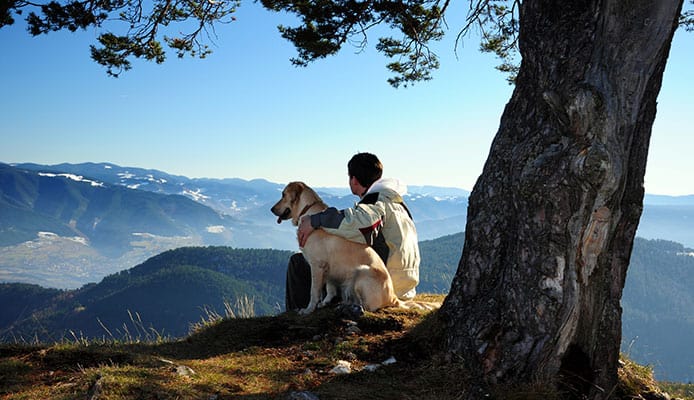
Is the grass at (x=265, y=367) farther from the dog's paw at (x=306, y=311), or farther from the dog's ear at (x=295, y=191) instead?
the dog's ear at (x=295, y=191)

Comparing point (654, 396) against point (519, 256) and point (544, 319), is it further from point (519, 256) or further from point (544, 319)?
point (519, 256)

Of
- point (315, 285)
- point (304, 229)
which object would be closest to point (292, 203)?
point (304, 229)

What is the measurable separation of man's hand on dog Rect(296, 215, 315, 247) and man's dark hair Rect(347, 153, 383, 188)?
103cm

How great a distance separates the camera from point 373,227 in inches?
259

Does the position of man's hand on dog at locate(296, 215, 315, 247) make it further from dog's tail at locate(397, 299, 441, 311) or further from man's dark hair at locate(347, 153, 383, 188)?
dog's tail at locate(397, 299, 441, 311)

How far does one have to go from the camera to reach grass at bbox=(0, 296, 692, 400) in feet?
13.3

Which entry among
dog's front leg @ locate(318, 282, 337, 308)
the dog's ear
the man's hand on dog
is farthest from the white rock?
the dog's ear

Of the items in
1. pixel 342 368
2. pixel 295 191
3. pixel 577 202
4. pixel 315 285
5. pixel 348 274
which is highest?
pixel 577 202

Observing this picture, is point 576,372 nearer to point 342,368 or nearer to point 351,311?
point 342,368

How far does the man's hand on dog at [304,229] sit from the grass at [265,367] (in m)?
1.13

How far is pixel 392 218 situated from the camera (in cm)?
704

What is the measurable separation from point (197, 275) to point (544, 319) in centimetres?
18449

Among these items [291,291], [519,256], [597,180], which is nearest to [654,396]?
[519,256]

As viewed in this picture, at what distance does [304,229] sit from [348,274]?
843 mm
